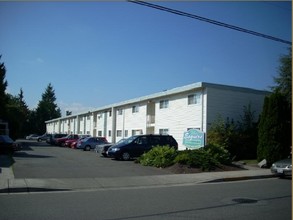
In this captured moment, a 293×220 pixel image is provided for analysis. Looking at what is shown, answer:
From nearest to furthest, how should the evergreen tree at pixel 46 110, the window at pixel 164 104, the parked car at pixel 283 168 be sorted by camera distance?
the parked car at pixel 283 168, the window at pixel 164 104, the evergreen tree at pixel 46 110

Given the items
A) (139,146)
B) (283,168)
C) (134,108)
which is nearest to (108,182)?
(283,168)

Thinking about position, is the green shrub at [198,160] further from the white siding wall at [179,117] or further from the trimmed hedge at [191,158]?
the white siding wall at [179,117]

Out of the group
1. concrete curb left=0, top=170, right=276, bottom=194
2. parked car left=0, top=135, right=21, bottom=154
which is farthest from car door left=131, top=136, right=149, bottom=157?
parked car left=0, top=135, right=21, bottom=154

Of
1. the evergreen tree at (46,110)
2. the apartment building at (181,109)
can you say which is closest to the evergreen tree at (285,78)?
the apartment building at (181,109)

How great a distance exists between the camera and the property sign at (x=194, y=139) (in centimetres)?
2219

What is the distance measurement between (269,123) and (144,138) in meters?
8.27

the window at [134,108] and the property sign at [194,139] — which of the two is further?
the window at [134,108]

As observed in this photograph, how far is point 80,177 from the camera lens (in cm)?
1528

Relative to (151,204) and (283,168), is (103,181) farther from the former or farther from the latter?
(283,168)

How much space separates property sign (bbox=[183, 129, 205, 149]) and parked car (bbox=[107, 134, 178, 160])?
125 centimetres

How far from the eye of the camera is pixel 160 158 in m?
20.3

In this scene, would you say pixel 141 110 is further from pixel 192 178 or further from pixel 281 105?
pixel 192 178

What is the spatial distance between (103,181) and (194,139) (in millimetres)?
9706

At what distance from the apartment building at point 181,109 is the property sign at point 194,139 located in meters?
3.54
